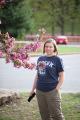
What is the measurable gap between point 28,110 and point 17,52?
69.4 inches

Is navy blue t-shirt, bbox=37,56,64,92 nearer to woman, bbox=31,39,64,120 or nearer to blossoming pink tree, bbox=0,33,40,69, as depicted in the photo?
woman, bbox=31,39,64,120

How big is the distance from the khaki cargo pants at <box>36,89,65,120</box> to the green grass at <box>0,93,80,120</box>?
200 cm

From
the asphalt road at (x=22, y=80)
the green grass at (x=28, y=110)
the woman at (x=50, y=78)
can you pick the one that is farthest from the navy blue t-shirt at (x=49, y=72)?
the asphalt road at (x=22, y=80)

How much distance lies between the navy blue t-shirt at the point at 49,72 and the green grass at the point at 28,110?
88.3 inches

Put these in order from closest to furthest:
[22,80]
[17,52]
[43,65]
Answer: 1. [43,65]
2. [17,52]
3. [22,80]

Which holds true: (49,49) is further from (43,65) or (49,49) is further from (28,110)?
(28,110)

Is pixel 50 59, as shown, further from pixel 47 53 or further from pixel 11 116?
pixel 11 116

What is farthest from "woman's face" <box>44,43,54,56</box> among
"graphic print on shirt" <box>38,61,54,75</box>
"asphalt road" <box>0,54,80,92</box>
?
"asphalt road" <box>0,54,80,92</box>

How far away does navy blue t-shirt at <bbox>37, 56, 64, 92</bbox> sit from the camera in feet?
21.7

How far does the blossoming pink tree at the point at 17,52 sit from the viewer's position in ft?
26.2

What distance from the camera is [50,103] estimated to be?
6.66m

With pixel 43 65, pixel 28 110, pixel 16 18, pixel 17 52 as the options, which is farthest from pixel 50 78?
pixel 16 18

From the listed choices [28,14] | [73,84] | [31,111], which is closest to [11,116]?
[31,111]

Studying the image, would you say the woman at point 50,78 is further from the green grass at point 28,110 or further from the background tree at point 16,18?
the background tree at point 16,18
